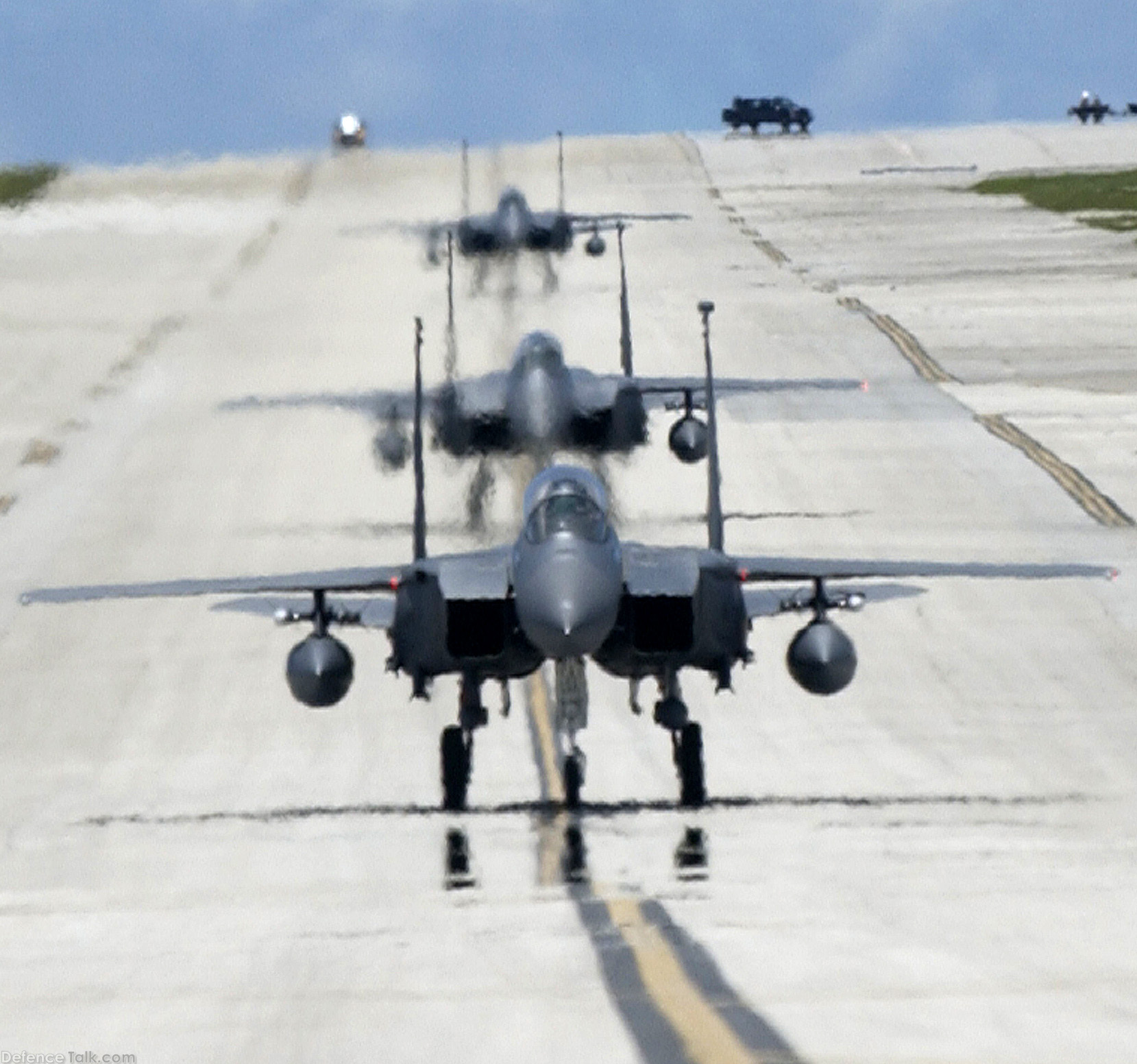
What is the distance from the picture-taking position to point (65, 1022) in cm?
1644

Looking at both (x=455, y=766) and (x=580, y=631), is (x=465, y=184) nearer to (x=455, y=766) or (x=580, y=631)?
(x=455, y=766)

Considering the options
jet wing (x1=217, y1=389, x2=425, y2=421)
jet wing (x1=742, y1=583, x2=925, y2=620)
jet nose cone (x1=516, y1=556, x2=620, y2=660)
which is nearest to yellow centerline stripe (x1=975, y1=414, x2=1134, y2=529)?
jet wing (x1=217, y1=389, x2=425, y2=421)

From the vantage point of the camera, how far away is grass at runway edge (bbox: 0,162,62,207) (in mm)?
84125

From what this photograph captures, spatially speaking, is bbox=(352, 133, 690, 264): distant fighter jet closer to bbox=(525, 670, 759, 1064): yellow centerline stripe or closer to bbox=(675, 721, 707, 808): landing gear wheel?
bbox=(525, 670, 759, 1064): yellow centerline stripe

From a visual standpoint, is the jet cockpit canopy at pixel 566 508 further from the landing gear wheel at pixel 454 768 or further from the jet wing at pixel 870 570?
the landing gear wheel at pixel 454 768

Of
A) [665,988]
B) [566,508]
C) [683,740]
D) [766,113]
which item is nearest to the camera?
[665,988]

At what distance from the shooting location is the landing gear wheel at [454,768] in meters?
26.8

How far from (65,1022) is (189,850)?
943 centimetres

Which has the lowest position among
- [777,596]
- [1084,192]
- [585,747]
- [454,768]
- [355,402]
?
[454,768]

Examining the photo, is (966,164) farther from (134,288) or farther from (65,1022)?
(65,1022)

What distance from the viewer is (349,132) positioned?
429 feet

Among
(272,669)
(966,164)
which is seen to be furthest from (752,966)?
(966,164)

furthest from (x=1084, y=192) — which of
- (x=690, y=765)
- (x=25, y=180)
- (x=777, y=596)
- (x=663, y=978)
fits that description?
(x=663, y=978)

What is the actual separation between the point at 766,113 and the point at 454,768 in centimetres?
14821
